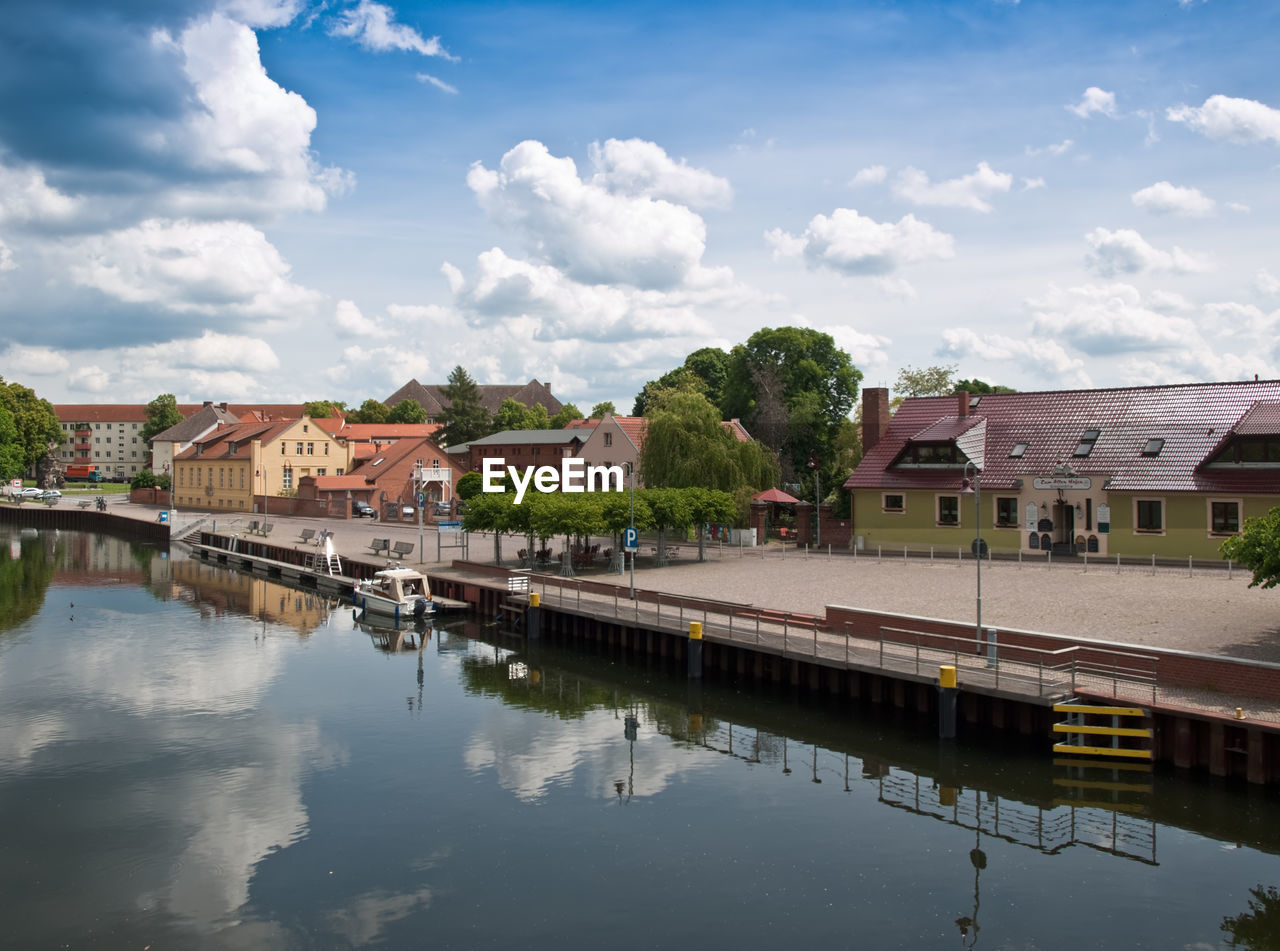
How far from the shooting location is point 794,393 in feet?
296

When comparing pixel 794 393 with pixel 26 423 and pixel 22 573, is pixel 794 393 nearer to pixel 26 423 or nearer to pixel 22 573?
pixel 22 573

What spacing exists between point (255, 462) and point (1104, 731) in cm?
8577

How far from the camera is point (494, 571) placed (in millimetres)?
49375

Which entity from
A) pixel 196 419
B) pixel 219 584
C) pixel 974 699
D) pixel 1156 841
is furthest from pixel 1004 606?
pixel 196 419

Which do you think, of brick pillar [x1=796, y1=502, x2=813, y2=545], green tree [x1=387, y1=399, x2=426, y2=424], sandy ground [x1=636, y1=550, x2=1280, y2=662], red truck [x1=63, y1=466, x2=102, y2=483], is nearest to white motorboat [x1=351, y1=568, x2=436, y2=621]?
sandy ground [x1=636, y1=550, x2=1280, y2=662]

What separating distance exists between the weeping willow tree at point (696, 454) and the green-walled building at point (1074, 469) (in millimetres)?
6633

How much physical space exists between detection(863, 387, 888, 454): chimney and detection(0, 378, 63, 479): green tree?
328ft

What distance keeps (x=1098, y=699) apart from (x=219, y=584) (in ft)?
165

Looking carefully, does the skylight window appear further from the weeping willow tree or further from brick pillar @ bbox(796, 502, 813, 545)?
the weeping willow tree

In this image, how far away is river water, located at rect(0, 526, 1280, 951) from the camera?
16.4 metres

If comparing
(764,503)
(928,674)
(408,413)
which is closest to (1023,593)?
(928,674)

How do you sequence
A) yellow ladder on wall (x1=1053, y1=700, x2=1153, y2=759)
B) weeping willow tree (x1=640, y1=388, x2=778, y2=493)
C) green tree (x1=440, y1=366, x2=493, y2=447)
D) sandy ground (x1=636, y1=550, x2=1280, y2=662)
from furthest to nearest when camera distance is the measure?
green tree (x1=440, y1=366, x2=493, y2=447)
weeping willow tree (x1=640, y1=388, x2=778, y2=493)
sandy ground (x1=636, y1=550, x2=1280, y2=662)
yellow ladder on wall (x1=1053, y1=700, x2=1153, y2=759)

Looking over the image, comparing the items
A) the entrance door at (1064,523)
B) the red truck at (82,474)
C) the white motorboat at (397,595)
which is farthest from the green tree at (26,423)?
the entrance door at (1064,523)

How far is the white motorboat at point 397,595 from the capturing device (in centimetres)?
4575
